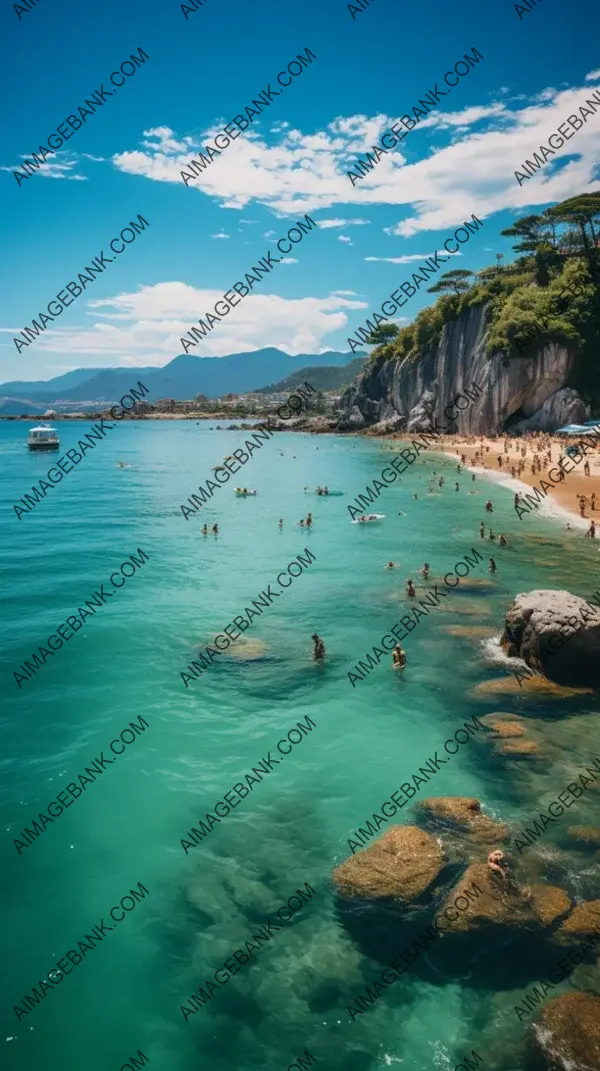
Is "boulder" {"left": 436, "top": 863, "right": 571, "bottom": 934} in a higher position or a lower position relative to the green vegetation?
lower

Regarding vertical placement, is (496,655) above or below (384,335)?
below

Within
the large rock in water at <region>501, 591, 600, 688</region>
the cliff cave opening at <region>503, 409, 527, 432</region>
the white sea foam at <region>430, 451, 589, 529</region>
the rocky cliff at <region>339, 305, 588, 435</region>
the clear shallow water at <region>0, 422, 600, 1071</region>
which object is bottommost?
the clear shallow water at <region>0, 422, 600, 1071</region>

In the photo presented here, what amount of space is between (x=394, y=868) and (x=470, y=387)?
9409 cm

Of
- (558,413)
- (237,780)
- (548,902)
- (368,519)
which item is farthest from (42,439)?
(548,902)

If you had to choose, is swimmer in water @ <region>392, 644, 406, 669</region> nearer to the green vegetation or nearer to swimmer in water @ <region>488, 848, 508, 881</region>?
swimmer in water @ <region>488, 848, 508, 881</region>

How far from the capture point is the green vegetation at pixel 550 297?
8088cm

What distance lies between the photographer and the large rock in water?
65.4ft

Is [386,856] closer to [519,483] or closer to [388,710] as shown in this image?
[388,710]

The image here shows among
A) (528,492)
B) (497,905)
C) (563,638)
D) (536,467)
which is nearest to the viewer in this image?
(497,905)

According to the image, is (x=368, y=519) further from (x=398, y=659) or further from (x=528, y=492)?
(x=398, y=659)

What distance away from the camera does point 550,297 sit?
83.1 meters

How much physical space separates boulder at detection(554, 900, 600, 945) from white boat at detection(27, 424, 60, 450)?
11029cm

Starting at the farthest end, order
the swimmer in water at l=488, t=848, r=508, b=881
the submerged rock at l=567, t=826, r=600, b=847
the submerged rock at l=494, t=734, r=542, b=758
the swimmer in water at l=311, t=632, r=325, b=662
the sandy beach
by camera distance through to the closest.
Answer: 1. the sandy beach
2. the swimmer in water at l=311, t=632, r=325, b=662
3. the submerged rock at l=494, t=734, r=542, b=758
4. the submerged rock at l=567, t=826, r=600, b=847
5. the swimmer in water at l=488, t=848, r=508, b=881

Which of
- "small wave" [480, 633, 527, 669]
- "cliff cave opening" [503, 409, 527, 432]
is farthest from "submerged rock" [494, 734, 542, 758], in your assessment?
"cliff cave opening" [503, 409, 527, 432]
